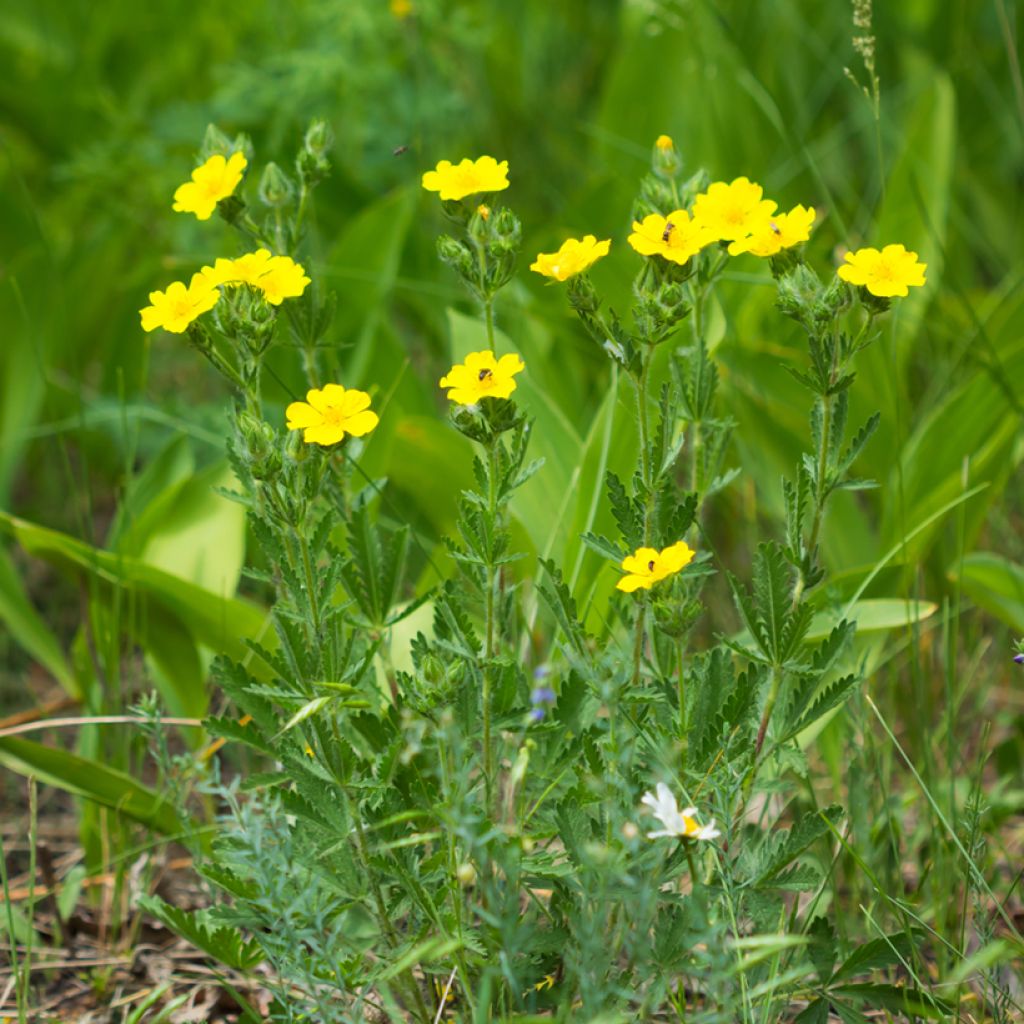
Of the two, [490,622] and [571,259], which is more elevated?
[571,259]

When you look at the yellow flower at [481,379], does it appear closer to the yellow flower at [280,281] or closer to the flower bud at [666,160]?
the yellow flower at [280,281]

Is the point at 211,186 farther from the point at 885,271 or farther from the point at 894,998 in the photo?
the point at 894,998

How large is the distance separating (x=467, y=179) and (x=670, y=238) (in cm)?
21

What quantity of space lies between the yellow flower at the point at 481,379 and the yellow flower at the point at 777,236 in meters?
0.24

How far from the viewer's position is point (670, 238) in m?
1.15

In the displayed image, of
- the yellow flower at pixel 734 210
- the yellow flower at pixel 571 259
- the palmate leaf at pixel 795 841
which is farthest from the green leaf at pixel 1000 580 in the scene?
the yellow flower at pixel 571 259

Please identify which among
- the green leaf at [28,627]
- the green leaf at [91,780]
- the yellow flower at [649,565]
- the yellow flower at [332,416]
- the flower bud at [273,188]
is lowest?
the green leaf at [28,627]

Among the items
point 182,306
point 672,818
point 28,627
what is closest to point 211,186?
point 182,306

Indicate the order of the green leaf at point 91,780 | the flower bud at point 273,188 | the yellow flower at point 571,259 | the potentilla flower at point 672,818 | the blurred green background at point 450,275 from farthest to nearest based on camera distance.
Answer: the blurred green background at point 450,275 → the green leaf at point 91,780 → the flower bud at point 273,188 → the yellow flower at point 571,259 → the potentilla flower at point 672,818

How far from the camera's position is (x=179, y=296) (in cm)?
118

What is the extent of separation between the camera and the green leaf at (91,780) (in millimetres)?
1586

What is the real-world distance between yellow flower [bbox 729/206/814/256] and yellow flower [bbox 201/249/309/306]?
1.34 feet

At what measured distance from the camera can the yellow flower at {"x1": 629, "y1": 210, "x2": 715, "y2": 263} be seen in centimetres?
114

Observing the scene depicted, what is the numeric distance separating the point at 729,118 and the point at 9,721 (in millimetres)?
1956
